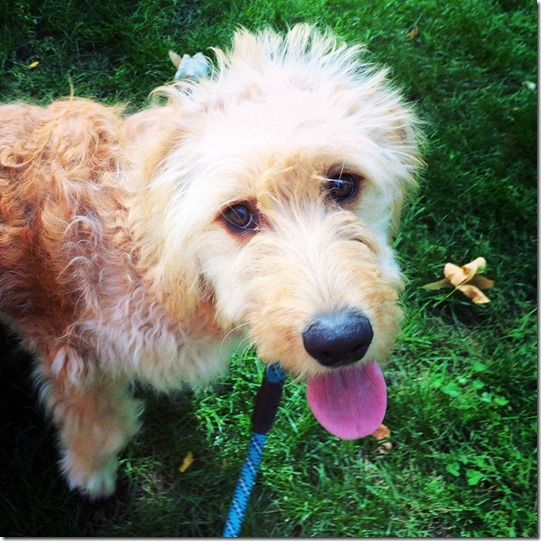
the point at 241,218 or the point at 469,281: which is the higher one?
the point at 241,218

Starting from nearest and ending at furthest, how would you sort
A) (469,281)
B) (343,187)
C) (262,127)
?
1. (262,127)
2. (343,187)
3. (469,281)

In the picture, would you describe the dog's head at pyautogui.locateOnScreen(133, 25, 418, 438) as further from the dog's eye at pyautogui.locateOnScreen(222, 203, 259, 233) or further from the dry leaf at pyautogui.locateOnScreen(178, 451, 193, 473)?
the dry leaf at pyautogui.locateOnScreen(178, 451, 193, 473)

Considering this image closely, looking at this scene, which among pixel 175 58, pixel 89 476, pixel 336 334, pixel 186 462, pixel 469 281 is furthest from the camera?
pixel 175 58

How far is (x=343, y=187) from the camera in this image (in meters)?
2.07

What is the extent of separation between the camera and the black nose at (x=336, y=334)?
1.74 m

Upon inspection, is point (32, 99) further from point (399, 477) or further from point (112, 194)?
point (399, 477)

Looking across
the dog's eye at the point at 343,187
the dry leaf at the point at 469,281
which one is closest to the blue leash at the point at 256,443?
the dog's eye at the point at 343,187

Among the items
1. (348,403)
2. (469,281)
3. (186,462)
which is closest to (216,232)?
(348,403)

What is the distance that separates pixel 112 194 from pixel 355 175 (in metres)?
0.94

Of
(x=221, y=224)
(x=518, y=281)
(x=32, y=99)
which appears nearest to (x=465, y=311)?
(x=518, y=281)

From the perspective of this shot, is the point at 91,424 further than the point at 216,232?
Yes

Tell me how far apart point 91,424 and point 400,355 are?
180 centimetres

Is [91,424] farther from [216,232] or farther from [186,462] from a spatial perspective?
[216,232]

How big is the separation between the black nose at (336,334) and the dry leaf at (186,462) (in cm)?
165
